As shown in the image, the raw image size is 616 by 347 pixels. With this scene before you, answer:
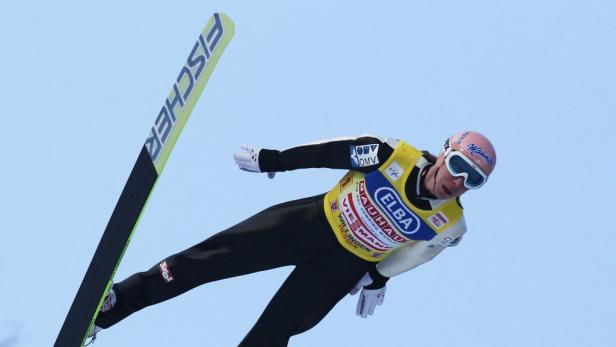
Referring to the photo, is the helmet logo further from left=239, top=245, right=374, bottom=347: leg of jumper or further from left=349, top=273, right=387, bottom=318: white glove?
left=349, top=273, right=387, bottom=318: white glove

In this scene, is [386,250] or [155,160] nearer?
[155,160]

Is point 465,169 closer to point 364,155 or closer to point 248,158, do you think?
point 364,155

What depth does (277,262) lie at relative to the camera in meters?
7.29

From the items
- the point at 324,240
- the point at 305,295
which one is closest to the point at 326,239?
the point at 324,240

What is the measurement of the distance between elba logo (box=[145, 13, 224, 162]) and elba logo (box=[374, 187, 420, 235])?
1134mm

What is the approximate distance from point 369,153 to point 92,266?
1.53m

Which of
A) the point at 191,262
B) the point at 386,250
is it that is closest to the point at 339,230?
the point at 386,250

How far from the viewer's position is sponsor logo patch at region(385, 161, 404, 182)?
6988mm

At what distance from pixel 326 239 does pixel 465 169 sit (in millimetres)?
936

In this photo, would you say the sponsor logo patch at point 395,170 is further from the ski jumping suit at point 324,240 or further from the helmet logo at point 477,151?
the helmet logo at point 477,151

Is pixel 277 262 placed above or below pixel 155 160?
below

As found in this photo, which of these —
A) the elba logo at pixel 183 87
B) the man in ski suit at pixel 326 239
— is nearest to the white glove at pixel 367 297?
the man in ski suit at pixel 326 239

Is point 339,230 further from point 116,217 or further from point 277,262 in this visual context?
point 116,217

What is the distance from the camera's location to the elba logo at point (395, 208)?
7.03m
